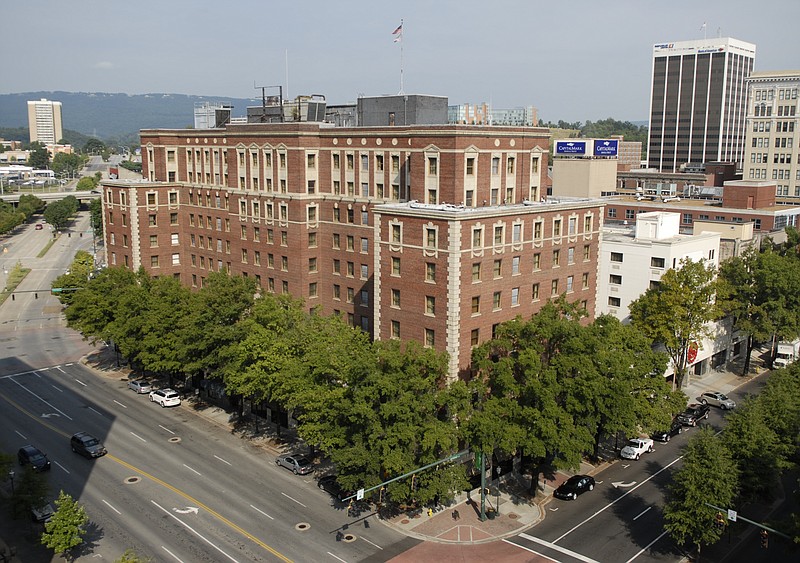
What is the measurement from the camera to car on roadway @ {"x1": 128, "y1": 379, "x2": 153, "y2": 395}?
92750 millimetres

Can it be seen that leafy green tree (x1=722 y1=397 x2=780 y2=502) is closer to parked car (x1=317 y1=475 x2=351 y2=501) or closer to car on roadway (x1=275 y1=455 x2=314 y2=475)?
parked car (x1=317 y1=475 x2=351 y2=501)

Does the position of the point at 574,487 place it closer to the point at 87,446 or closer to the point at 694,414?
the point at 694,414

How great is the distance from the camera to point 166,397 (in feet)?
290

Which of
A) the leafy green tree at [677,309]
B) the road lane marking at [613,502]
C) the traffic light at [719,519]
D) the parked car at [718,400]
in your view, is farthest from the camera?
the parked car at [718,400]

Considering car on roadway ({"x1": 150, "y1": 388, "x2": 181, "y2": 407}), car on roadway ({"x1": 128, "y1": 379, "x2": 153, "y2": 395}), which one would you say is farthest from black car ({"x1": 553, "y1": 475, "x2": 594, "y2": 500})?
car on roadway ({"x1": 128, "y1": 379, "x2": 153, "y2": 395})

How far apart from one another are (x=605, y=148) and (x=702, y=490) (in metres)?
108

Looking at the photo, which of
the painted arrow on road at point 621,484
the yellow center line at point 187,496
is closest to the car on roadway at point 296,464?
the yellow center line at point 187,496

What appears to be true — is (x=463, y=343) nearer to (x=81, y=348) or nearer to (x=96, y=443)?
(x=96, y=443)

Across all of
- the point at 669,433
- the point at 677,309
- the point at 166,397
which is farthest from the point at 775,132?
the point at 166,397

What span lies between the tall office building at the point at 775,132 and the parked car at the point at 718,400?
8085 cm

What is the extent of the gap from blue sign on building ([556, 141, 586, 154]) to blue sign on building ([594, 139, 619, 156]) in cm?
278

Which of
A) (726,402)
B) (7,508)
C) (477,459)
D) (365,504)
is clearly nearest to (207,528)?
(365,504)

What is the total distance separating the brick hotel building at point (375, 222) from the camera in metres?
68.8

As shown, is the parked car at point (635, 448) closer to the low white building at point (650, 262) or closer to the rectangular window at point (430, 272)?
the low white building at point (650, 262)
